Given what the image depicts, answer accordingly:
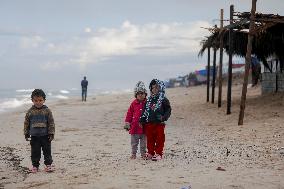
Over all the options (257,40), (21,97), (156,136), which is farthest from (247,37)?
(21,97)

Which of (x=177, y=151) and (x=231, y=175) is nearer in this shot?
(x=231, y=175)

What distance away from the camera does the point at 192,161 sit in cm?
781

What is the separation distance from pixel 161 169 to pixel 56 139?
218 inches

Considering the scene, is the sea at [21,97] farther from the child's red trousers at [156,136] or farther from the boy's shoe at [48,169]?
the boy's shoe at [48,169]

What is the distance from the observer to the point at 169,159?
8078mm

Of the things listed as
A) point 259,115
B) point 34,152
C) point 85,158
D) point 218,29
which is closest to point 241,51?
point 218,29

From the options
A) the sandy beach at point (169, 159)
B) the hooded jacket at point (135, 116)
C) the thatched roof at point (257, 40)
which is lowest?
the sandy beach at point (169, 159)

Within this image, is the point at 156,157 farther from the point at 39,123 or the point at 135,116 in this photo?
the point at 39,123

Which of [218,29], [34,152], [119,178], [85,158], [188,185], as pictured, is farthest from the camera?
[218,29]

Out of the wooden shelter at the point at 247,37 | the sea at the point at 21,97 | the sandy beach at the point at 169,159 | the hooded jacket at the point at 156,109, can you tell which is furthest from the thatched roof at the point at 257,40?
the sea at the point at 21,97

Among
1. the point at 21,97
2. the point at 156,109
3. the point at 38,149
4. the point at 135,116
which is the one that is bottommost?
the point at 21,97

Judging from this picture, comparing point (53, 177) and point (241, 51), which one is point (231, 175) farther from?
point (241, 51)

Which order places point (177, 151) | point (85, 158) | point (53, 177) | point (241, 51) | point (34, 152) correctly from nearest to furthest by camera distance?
point (53, 177) → point (34, 152) → point (85, 158) → point (177, 151) → point (241, 51)

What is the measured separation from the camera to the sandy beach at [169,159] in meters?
6.18
